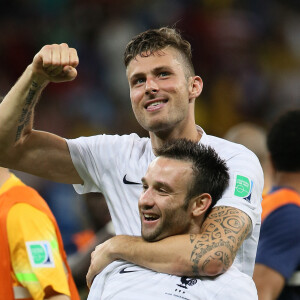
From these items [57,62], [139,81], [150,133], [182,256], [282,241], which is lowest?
[282,241]

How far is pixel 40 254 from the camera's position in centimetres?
421

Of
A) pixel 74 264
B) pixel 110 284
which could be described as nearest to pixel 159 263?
pixel 110 284

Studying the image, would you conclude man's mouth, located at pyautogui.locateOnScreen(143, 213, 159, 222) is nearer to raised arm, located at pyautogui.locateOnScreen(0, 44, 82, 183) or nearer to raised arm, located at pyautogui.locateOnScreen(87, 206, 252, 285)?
raised arm, located at pyautogui.locateOnScreen(87, 206, 252, 285)

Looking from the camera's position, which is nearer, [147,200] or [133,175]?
[147,200]

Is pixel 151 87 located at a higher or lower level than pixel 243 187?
higher

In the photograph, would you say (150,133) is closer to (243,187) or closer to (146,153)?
(146,153)

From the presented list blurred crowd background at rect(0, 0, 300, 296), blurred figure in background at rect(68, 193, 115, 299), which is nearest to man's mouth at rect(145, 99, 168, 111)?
blurred figure in background at rect(68, 193, 115, 299)

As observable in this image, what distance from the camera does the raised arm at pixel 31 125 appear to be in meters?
3.62

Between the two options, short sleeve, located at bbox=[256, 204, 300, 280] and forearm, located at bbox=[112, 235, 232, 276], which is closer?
forearm, located at bbox=[112, 235, 232, 276]

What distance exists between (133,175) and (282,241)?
1215 mm

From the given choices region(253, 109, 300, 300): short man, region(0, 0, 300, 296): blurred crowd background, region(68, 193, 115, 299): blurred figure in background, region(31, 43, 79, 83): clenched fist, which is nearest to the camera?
region(31, 43, 79, 83): clenched fist

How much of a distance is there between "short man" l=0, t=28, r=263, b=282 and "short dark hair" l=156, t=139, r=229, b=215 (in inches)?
2.0

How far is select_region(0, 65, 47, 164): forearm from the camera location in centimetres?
381

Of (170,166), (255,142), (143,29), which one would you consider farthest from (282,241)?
(143,29)
